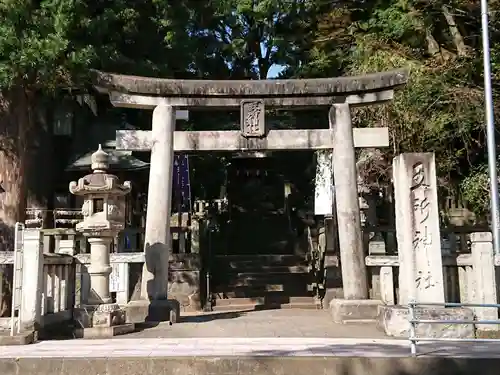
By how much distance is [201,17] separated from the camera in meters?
20.9

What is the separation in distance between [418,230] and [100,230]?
558 centimetres

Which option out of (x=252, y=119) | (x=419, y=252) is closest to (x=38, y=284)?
(x=252, y=119)

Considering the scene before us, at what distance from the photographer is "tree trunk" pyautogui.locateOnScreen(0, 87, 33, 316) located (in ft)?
43.3

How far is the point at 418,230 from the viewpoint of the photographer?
30.1ft

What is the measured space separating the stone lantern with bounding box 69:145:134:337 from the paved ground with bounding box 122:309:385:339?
58 centimetres

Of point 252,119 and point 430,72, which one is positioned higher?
point 430,72

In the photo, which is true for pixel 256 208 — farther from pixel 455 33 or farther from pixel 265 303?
pixel 455 33

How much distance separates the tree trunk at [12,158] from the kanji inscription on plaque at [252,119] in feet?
20.6

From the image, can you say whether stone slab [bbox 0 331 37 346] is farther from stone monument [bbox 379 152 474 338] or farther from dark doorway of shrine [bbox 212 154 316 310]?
dark doorway of shrine [bbox 212 154 316 310]

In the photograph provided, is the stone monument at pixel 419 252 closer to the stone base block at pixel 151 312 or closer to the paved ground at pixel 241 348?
the paved ground at pixel 241 348

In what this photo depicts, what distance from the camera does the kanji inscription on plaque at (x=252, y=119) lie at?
37.4ft

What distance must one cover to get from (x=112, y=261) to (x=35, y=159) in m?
10.7

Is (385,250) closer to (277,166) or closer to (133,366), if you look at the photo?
(133,366)

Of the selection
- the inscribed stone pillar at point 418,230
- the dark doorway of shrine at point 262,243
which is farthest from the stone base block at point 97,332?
the dark doorway of shrine at point 262,243
